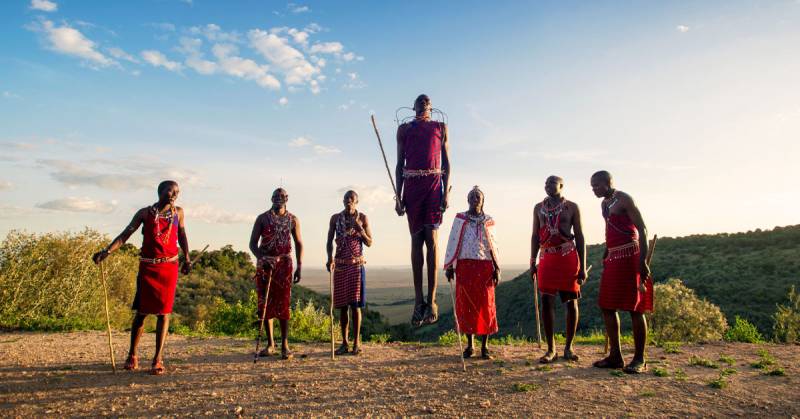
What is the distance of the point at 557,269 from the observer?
6.89 metres

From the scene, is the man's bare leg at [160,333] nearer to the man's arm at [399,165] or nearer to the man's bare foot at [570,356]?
the man's arm at [399,165]

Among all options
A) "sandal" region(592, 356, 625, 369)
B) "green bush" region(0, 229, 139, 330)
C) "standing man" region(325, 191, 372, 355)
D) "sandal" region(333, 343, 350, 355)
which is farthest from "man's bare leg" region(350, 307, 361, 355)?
"green bush" region(0, 229, 139, 330)

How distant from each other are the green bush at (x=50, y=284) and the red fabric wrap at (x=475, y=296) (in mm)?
9491

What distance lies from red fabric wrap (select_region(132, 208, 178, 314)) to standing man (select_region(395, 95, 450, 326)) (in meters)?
3.53

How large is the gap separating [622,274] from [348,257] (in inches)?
167

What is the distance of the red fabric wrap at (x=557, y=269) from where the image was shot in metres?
6.81

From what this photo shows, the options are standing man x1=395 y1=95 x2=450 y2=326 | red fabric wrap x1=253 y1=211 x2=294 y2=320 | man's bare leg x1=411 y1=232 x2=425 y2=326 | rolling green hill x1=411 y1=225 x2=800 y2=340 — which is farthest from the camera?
rolling green hill x1=411 y1=225 x2=800 y2=340

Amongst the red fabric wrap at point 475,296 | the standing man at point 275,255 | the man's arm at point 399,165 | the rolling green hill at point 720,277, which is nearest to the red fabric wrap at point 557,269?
the red fabric wrap at point 475,296

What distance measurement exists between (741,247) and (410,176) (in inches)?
1857

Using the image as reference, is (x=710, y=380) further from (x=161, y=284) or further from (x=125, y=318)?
(x=125, y=318)

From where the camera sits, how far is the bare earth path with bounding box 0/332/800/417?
196 inches

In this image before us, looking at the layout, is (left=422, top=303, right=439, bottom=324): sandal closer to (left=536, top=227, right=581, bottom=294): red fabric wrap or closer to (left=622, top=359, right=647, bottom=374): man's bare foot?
(left=536, top=227, right=581, bottom=294): red fabric wrap

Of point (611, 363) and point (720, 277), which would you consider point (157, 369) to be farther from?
point (720, 277)

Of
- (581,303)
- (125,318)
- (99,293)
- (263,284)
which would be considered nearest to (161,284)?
(263,284)
